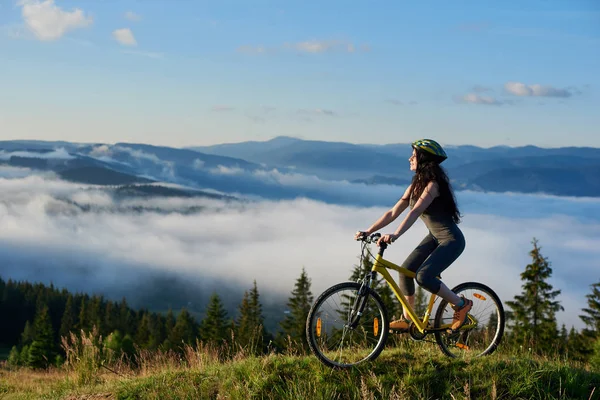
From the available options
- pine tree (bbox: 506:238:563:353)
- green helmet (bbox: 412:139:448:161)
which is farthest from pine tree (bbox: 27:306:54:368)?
green helmet (bbox: 412:139:448:161)

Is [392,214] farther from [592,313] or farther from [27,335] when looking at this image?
[27,335]

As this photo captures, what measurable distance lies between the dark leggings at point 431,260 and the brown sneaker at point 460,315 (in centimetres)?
62

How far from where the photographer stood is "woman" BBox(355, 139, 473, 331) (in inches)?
265

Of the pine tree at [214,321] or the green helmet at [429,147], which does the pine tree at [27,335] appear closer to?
the pine tree at [214,321]

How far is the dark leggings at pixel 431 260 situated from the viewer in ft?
22.1

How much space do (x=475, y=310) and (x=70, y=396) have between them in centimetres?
542

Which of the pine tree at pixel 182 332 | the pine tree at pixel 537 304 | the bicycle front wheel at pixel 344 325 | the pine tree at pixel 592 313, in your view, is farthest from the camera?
the pine tree at pixel 182 332

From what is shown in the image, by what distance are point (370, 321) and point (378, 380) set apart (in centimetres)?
76

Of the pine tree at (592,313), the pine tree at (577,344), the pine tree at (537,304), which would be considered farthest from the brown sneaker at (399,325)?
the pine tree at (592,313)

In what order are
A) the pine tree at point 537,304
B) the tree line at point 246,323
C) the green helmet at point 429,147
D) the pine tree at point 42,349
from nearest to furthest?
the green helmet at point 429,147, the tree line at point 246,323, the pine tree at point 537,304, the pine tree at point 42,349

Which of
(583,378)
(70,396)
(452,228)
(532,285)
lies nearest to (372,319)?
(452,228)

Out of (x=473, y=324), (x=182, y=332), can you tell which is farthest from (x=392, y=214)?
(x=182, y=332)

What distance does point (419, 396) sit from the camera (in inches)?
243

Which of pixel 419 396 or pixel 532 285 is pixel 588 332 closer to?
pixel 532 285
